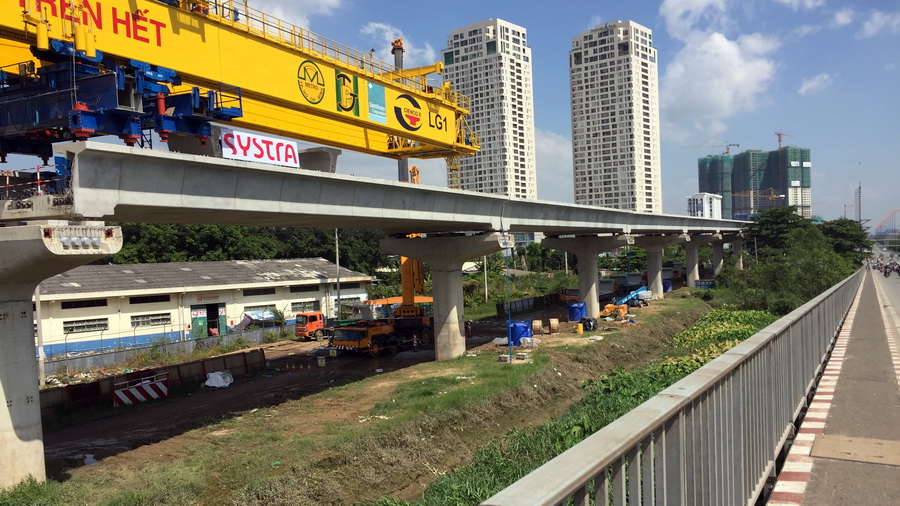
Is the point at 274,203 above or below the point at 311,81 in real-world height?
below

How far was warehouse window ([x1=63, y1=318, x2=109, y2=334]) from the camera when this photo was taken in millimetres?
35625

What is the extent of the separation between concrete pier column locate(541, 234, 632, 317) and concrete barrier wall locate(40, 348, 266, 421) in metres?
26.0

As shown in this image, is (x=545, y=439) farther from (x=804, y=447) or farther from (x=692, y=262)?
(x=692, y=262)

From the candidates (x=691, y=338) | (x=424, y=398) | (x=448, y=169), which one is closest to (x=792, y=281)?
(x=691, y=338)

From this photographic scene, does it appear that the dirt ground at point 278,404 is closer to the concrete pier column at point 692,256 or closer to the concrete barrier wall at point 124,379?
the concrete barrier wall at point 124,379

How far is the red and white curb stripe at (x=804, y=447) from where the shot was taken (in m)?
6.47

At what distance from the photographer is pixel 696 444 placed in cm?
432

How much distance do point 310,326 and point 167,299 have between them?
30.6ft

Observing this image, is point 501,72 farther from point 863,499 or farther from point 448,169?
point 863,499

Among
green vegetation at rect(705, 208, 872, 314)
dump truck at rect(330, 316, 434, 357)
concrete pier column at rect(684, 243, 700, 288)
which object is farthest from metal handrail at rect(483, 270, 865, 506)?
concrete pier column at rect(684, 243, 700, 288)

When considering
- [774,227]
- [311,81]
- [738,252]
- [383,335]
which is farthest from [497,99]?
[311,81]

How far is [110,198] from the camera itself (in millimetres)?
14312

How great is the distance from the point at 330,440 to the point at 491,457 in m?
4.90

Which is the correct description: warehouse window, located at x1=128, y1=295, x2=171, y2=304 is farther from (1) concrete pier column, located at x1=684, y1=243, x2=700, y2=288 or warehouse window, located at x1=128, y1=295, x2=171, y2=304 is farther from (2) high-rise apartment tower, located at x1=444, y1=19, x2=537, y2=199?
(2) high-rise apartment tower, located at x1=444, y1=19, x2=537, y2=199
